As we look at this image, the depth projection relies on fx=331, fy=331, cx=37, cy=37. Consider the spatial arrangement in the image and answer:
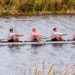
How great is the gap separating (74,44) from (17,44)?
→ 426cm

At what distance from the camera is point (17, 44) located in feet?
78.0

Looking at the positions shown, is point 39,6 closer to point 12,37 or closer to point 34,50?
point 12,37

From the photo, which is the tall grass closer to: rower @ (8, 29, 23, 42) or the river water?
the river water

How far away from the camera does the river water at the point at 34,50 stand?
17.7 m

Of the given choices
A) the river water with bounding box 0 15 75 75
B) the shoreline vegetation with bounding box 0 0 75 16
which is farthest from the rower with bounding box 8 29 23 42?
the shoreline vegetation with bounding box 0 0 75 16

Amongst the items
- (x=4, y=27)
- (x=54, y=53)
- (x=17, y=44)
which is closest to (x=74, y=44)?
(x=54, y=53)

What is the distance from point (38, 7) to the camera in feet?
128

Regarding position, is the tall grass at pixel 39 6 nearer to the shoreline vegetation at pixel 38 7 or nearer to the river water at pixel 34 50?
the shoreline vegetation at pixel 38 7

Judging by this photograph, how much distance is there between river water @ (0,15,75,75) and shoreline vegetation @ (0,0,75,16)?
0.70 meters

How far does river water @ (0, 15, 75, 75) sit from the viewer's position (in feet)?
58.1

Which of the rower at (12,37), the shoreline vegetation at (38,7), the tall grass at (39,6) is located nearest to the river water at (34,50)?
the rower at (12,37)

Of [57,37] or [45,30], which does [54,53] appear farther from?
[45,30]

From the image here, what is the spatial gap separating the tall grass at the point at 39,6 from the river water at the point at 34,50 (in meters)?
0.91

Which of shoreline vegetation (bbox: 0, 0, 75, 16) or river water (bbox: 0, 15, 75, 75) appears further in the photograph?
shoreline vegetation (bbox: 0, 0, 75, 16)
